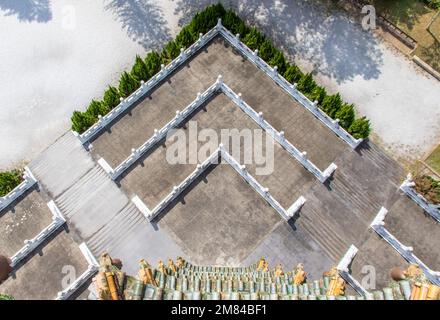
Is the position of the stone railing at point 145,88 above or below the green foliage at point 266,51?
above

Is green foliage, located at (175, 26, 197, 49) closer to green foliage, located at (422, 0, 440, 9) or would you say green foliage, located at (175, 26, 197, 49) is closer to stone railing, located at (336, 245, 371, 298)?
stone railing, located at (336, 245, 371, 298)

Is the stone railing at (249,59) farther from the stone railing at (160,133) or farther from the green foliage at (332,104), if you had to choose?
the stone railing at (160,133)

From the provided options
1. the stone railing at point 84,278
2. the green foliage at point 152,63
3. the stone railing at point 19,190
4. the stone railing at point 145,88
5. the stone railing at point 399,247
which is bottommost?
the stone railing at point 399,247

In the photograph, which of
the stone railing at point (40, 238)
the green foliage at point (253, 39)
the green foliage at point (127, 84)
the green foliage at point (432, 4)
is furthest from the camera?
the green foliage at point (432, 4)

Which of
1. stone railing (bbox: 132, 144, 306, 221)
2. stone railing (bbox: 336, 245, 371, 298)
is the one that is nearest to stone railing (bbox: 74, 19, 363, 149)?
stone railing (bbox: 132, 144, 306, 221)

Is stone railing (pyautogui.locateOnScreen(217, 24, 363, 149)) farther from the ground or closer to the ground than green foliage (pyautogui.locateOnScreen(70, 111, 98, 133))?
closer to the ground

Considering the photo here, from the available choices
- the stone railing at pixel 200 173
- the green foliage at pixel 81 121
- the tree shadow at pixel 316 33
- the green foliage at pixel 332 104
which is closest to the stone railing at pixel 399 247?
the stone railing at pixel 200 173
